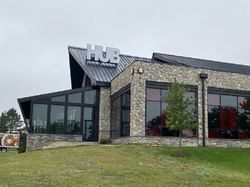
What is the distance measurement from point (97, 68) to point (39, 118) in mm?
7074

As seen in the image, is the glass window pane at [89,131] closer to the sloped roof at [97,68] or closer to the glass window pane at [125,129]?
the sloped roof at [97,68]

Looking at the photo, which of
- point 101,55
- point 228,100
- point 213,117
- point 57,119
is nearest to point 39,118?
point 57,119

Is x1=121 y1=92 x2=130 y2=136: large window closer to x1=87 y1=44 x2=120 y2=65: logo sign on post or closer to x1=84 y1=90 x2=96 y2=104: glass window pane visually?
x1=84 y1=90 x2=96 y2=104: glass window pane

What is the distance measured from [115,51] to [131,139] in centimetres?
1288

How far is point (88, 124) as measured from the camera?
97.6 ft

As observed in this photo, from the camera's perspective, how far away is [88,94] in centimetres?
3014

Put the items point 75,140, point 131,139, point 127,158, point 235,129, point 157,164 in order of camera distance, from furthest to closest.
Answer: point 75,140 → point 235,129 → point 131,139 → point 127,158 → point 157,164

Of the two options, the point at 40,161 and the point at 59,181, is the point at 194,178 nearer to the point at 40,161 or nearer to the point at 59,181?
the point at 59,181

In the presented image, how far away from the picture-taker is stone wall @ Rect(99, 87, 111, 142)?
29516mm

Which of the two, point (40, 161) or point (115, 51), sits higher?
point (115, 51)

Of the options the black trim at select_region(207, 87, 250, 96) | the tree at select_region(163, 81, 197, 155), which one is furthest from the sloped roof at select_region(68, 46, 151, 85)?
the tree at select_region(163, 81, 197, 155)

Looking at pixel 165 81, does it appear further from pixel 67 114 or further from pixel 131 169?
pixel 131 169

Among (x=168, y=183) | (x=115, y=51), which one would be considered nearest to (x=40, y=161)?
(x=168, y=183)

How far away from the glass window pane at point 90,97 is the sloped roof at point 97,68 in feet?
2.78
